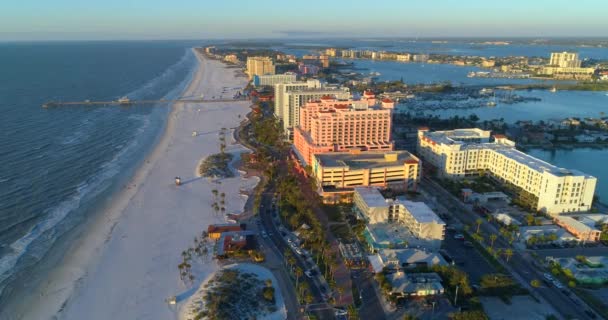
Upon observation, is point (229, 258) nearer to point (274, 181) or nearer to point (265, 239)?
point (265, 239)

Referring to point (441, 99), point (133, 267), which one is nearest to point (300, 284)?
point (133, 267)

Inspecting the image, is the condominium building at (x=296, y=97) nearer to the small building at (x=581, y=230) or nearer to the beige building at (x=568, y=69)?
the small building at (x=581, y=230)

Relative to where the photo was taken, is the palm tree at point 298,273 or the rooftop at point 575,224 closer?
the palm tree at point 298,273

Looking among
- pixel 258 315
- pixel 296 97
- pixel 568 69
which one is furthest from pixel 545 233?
pixel 568 69

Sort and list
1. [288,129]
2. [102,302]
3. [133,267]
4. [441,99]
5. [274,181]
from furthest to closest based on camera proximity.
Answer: [441,99] < [288,129] < [274,181] < [133,267] < [102,302]

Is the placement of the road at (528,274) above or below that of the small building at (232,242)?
below

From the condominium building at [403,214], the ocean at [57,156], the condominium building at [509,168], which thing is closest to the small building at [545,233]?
the condominium building at [509,168]

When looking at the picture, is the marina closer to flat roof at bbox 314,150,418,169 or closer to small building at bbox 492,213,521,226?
flat roof at bbox 314,150,418,169
